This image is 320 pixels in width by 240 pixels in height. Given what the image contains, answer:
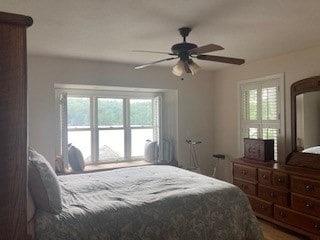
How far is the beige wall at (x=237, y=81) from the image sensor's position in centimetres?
367

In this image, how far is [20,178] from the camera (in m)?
0.83

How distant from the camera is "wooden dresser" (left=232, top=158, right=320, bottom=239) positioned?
10.0ft

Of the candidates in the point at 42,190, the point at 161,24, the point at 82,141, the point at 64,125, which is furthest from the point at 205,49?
the point at 82,141

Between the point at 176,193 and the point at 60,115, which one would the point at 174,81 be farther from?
the point at 176,193

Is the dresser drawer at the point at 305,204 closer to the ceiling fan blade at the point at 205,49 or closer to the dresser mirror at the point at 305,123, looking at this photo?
the dresser mirror at the point at 305,123

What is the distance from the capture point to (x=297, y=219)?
319cm

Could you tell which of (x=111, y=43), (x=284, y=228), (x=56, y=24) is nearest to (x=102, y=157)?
(x=111, y=43)

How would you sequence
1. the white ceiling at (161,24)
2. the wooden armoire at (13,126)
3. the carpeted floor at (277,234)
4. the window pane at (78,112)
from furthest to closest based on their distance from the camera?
the window pane at (78,112) → the carpeted floor at (277,234) → the white ceiling at (161,24) → the wooden armoire at (13,126)

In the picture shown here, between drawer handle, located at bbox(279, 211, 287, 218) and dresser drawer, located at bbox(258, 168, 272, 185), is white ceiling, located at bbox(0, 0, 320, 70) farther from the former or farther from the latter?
drawer handle, located at bbox(279, 211, 287, 218)

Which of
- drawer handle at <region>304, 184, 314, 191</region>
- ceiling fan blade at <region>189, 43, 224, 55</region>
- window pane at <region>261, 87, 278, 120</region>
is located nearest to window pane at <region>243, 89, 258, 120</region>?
window pane at <region>261, 87, 278, 120</region>

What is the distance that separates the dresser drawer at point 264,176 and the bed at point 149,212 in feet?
4.05

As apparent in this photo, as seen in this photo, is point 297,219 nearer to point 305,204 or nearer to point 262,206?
point 305,204

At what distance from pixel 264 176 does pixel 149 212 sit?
2217mm

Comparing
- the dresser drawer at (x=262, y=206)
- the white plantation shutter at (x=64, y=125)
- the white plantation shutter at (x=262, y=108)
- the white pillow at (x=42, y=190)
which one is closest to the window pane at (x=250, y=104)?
the white plantation shutter at (x=262, y=108)
